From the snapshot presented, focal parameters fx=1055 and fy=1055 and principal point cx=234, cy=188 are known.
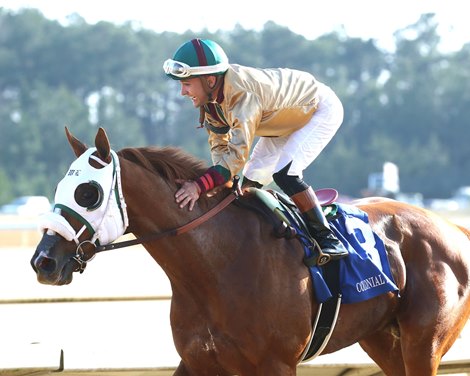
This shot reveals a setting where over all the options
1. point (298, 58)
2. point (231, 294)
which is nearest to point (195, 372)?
point (231, 294)

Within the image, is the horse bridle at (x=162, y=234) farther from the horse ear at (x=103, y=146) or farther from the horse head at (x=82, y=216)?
the horse ear at (x=103, y=146)

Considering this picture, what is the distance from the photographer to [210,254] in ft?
16.3

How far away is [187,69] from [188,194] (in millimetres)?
587

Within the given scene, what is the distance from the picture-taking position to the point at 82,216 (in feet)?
15.2

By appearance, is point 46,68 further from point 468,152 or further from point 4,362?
point 4,362

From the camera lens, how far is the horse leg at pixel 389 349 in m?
5.80

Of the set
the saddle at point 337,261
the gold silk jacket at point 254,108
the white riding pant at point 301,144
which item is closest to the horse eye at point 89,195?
the gold silk jacket at point 254,108

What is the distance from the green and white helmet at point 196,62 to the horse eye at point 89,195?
696 millimetres

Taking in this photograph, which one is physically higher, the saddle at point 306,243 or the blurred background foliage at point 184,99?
the saddle at point 306,243

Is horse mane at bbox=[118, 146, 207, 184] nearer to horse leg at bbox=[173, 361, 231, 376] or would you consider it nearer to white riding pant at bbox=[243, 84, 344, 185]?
white riding pant at bbox=[243, 84, 344, 185]

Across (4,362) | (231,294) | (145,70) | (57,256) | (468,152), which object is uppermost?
(57,256)

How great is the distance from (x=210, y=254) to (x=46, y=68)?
6794 centimetres

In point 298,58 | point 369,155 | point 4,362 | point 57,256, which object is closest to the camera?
point 57,256

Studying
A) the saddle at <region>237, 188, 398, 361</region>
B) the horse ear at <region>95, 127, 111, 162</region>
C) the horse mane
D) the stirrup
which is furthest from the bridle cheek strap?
the stirrup
